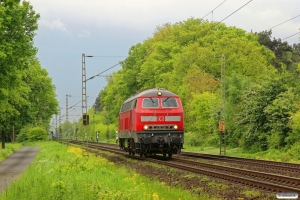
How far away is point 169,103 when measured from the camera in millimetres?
27781

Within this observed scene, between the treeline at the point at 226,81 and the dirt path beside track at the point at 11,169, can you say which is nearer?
the dirt path beside track at the point at 11,169

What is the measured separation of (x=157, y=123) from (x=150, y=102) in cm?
136

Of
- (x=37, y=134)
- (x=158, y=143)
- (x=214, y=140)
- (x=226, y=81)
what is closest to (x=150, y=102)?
(x=158, y=143)

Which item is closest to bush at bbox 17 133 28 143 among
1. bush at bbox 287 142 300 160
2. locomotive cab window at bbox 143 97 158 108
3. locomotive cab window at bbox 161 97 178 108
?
locomotive cab window at bbox 143 97 158 108

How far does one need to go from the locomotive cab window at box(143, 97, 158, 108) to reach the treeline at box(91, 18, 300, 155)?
7588 millimetres

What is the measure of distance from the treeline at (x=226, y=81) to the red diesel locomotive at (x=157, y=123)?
645 centimetres

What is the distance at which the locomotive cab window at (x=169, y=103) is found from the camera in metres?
27.6

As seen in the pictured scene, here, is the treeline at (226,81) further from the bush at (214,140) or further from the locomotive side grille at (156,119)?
the locomotive side grille at (156,119)

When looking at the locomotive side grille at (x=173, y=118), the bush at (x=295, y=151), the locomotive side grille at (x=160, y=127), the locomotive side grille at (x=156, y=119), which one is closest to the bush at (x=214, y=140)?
the bush at (x=295, y=151)

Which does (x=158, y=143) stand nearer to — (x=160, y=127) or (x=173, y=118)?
(x=160, y=127)

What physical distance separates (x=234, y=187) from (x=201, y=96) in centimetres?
3340

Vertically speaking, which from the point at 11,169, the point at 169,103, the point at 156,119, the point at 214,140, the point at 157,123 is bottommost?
the point at 11,169

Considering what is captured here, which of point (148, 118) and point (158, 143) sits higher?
point (148, 118)

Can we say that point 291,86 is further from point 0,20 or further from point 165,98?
point 0,20
